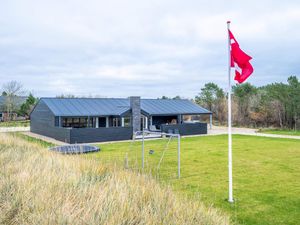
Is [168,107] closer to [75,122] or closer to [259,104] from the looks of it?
[75,122]

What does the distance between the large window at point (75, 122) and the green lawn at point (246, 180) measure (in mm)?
11612

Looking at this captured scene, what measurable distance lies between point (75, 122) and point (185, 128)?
32.8ft

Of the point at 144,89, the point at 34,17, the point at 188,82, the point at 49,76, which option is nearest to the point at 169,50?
the point at 34,17

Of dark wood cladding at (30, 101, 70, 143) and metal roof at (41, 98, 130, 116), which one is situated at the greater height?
metal roof at (41, 98, 130, 116)

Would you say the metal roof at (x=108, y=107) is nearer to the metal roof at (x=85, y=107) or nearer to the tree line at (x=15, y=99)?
the metal roof at (x=85, y=107)

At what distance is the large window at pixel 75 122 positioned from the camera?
2384 centimetres

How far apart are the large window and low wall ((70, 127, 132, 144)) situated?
15.8 feet

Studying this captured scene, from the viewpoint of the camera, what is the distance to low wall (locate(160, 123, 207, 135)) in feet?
75.9

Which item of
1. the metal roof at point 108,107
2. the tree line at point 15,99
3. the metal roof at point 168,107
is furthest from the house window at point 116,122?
the tree line at point 15,99

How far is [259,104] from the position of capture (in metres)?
35.0

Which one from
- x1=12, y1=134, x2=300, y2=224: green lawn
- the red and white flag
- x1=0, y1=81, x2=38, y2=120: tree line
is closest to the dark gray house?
x1=12, y1=134, x2=300, y2=224: green lawn

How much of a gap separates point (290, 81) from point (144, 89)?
21.2 meters

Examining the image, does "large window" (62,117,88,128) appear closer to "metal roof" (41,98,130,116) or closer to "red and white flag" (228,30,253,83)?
"metal roof" (41,98,130,116)

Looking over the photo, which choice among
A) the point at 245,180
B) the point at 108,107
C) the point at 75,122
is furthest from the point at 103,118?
the point at 245,180
